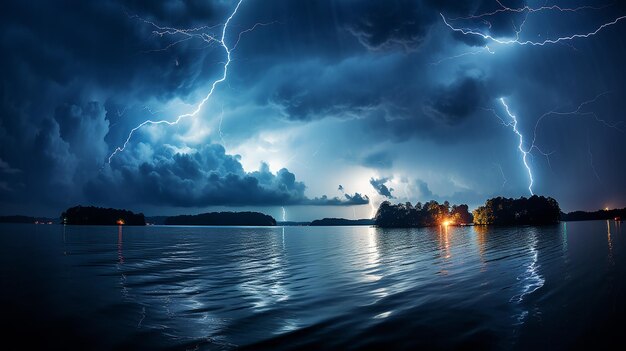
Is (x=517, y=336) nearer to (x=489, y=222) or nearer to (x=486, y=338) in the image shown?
(x=486, y=338)

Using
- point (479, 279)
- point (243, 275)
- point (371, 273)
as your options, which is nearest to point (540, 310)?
point (479, 279)

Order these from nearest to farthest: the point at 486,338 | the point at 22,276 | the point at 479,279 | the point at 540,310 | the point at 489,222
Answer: the point at 486,338 < the point at 540,310 < the point at 479,279 < the point at 22,276 < the point at 489,222

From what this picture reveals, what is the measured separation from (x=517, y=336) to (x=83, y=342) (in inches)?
478

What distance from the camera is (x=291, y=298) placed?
14547 millimetres

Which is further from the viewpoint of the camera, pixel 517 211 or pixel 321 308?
pixel 517 211

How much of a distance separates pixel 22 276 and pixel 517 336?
89.0 feet

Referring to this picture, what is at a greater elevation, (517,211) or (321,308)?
(321,308)

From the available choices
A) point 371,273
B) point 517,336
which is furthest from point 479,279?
point 517,336

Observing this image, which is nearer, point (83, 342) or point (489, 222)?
point (83, 342)

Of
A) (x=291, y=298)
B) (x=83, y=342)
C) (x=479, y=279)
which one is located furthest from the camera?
(x=479, y=279)

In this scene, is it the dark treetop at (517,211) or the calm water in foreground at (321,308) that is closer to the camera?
the calm water in foreground at (321,308)

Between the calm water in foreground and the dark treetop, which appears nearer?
the calm water in foreground

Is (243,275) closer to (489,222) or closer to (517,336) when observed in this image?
(517,336)

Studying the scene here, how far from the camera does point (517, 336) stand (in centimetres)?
892
